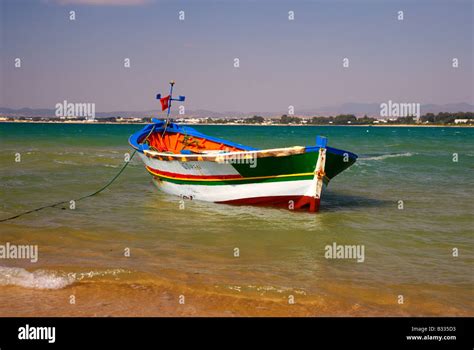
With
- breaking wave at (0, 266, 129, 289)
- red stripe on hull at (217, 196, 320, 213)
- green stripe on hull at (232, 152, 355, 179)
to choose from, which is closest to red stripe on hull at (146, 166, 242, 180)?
green stripe on hull at (232, 152, 355, 179)

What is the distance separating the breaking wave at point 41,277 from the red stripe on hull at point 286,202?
5.56 metres

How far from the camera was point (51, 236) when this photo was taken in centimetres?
973

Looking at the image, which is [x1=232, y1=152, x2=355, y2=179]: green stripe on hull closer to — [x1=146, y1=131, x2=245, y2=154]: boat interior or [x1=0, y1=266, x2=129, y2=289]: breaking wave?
[x1=146, y1=131, x2=245, y2=154]: boat interior

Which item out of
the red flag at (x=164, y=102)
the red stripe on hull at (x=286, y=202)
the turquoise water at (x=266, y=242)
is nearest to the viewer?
the turquoise water at (x=266, y=242)

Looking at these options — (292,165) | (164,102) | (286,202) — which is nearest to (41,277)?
(292,165)

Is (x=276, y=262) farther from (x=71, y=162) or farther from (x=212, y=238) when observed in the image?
(x=71, y=162)

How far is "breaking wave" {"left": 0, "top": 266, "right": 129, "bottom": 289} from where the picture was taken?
6757 mm

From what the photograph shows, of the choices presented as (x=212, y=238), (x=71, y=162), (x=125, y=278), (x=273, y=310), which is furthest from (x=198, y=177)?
(x=71, y=162)

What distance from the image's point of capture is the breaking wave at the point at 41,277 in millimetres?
6757

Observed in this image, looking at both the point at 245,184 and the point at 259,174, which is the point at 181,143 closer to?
the point at 245,184

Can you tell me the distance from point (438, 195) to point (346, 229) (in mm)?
6103

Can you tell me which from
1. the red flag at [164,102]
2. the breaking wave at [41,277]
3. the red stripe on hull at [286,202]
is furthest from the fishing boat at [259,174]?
the breaking wave at [41,277]

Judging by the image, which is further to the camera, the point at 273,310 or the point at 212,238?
the point at 212,238

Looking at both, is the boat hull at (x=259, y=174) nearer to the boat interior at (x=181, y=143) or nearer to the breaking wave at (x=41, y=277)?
the boat interior at (x=181, y=143)
